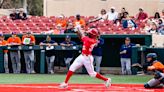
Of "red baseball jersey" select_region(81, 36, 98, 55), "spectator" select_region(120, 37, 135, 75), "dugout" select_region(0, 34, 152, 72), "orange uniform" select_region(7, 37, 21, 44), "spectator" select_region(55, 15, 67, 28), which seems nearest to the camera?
"red baseball jersey" select_region(81, 36, 98, 55)

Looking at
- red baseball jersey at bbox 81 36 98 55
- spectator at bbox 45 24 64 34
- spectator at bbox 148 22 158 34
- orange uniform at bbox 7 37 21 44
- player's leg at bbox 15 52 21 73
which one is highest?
red baseball jersey at bbox 81 36 98 55

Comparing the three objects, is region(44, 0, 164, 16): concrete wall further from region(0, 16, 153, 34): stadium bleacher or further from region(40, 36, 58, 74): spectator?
region(40, 36, 58, 74): spectator

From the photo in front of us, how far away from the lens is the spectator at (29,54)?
1952cm

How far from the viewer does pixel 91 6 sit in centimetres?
2584

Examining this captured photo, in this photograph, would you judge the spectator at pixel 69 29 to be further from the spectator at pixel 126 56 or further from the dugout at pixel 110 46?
the spectator at pixel 126 56

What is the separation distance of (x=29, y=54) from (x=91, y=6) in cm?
711

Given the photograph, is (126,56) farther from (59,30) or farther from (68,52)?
(59,30)

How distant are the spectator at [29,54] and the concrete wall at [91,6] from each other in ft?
21.9

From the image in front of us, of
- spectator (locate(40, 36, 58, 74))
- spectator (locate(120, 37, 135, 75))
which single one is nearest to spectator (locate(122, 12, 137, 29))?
spectator (locate(120, 37, 135, 75))

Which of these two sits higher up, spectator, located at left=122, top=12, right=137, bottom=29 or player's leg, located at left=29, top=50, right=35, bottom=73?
spectator, located at left=122, top=12, right=137, bottom=29

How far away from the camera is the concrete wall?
81.1 ft

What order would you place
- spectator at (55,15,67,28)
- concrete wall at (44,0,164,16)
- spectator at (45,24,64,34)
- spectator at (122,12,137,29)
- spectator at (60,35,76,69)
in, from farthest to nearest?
concrete wall at (44,0,164,16), spectator at (55,15,67,28), spectator at (45,24,64,34), spectator at (122,12,137,29), spectator at (60,35,76,69)

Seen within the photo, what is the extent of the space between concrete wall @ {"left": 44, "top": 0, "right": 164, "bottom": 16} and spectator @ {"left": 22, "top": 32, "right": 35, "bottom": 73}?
21.9 feet

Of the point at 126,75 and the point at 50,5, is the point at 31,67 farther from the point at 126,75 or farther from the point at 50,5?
the point at 50,5
